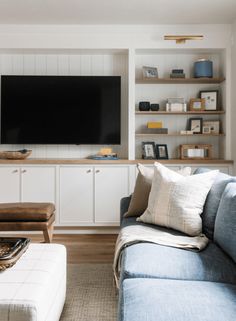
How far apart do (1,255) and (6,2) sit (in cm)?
286

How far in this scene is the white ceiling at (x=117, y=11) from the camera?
3.77 m

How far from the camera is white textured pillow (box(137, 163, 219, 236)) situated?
2.47 meters

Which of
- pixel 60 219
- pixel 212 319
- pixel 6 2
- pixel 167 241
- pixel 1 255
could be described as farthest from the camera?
pixel 60 219

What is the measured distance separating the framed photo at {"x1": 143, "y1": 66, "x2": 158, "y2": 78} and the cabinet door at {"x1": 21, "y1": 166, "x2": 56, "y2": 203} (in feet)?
5.48

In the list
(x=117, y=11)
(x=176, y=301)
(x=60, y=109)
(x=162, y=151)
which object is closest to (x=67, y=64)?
(x=60, y=109)

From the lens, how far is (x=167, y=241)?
2.24 m

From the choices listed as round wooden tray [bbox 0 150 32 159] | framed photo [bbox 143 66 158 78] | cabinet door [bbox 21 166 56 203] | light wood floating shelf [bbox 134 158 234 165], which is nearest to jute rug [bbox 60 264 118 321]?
cabinet door [bbox 21 166 56 203]

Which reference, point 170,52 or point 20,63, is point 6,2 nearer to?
point 20,63

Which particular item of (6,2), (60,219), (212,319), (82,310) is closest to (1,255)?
(82,310)

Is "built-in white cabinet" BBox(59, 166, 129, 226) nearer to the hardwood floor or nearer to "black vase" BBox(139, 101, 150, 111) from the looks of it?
the hardwood floor

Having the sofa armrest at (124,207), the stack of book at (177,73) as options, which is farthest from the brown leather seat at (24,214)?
the stack of book at (177,73)

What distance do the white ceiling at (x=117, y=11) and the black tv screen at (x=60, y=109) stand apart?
28.4 inches

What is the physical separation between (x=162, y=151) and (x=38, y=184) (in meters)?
1.63

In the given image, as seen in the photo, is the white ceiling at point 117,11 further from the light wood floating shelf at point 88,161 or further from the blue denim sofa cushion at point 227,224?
the blue denim sofa cushion at point 227,224
